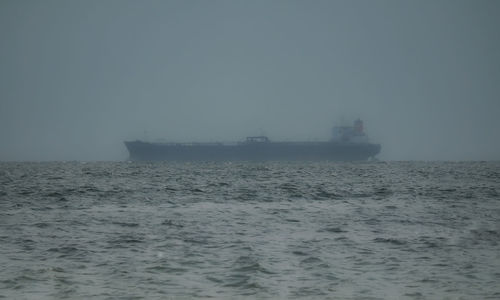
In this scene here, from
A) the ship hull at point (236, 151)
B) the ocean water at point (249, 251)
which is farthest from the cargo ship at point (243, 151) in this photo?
the ocean water at point (249, 251)

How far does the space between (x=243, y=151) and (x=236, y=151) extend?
1760mm

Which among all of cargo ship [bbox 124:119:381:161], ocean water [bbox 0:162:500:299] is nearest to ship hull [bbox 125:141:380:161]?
cargo ship [bbox 124:119:381:161]

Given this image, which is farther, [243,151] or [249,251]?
[243,151]

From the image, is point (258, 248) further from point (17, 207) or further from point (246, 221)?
point (17, 207)

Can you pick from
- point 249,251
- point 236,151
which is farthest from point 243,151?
point 249,251

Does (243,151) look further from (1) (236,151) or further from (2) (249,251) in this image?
(2) (249,251)

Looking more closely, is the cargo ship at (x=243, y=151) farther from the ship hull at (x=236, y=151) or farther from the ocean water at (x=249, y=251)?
the ocean water at (x=249, y=251)

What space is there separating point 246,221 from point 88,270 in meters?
10.1

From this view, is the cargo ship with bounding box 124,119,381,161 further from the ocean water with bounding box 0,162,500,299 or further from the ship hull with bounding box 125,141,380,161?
the ocean water with bounding box 0,162,500,299

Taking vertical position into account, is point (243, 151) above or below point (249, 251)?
above

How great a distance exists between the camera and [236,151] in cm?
14088

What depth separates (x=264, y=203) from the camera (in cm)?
3100

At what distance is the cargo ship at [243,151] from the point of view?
138250mm

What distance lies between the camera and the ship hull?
13812 cm
